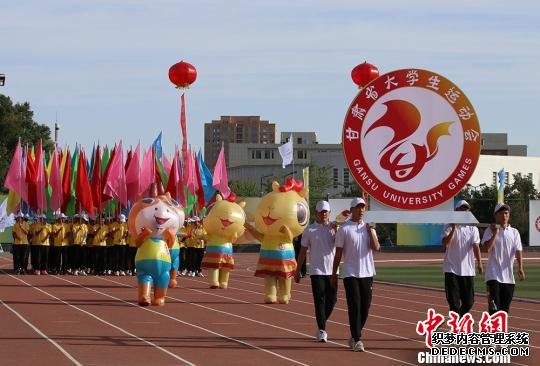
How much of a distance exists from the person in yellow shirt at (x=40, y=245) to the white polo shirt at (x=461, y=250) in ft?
71.3

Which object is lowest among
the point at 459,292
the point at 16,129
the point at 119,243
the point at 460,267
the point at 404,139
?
the point at 459,292

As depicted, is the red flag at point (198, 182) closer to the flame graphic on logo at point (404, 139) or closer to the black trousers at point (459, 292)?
the black trousers at point (459, 292)

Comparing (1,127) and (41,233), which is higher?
(1,127)

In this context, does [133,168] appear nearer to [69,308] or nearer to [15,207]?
[15,207]

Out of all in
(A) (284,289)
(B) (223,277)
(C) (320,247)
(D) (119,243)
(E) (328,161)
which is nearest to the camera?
(C) (320,247)

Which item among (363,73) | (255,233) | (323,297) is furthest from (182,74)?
(323,297)

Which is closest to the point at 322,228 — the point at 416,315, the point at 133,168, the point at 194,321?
the point at 194,321

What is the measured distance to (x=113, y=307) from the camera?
75.9 ft

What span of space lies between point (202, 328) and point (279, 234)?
5.45 metres

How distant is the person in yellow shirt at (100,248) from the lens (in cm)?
3716

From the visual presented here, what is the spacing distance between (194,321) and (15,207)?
19182 millimetres

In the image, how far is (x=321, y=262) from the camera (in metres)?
17.3

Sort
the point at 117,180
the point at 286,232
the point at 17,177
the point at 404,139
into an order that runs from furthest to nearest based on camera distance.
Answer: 1. the point at 17,177
2. the point at 117,180
3. the point at 286,232
4. the point at 404,139

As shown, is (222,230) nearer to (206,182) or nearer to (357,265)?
(206,182)
